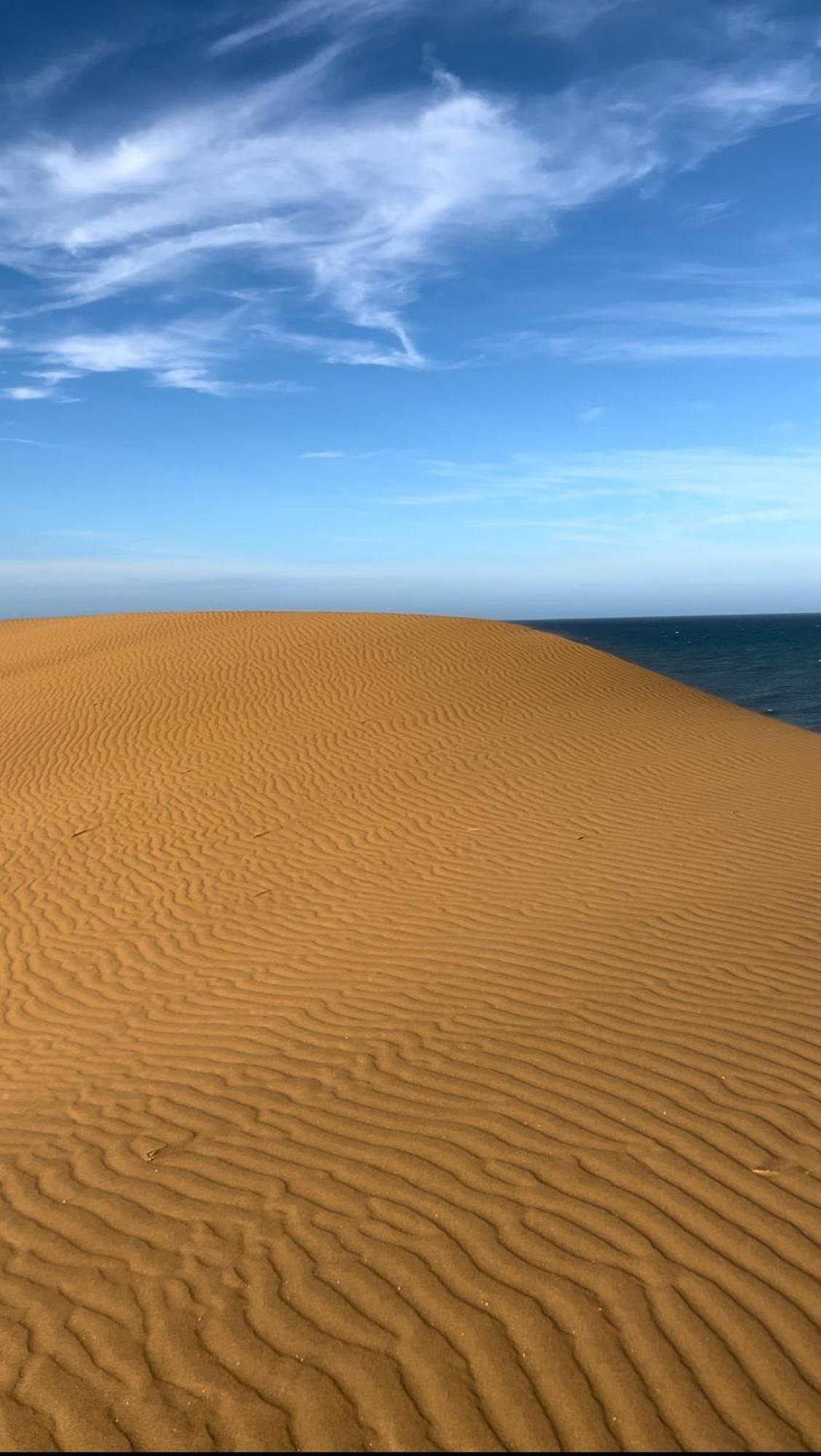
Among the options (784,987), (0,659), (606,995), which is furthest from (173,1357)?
(0,659)

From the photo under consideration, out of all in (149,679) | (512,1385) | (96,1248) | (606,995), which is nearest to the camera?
(512,1385)

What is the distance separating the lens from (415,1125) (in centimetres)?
458

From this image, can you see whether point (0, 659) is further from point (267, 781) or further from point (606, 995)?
point (606, 995)

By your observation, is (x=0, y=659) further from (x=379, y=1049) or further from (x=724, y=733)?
(x=379, y=1049)

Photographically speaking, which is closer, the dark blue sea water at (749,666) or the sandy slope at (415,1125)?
the sandy slope at (415,1125)

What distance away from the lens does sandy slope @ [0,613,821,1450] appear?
9.87 feet

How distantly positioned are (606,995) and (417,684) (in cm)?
1427

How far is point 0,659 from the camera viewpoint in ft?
A: 87.2

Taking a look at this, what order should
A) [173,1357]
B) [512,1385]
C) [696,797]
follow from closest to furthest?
[512,1385] → [173,1357] → [696,797]

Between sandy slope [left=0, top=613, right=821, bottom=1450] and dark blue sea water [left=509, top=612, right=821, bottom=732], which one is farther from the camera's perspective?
dark blue sea water [left=509, top=612, right=821, bottom=732]

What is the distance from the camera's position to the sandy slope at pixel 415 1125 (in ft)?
9.87

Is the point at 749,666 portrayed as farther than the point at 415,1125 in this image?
Yes

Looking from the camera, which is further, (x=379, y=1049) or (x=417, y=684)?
(x=417, y=684)

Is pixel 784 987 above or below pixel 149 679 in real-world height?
below
